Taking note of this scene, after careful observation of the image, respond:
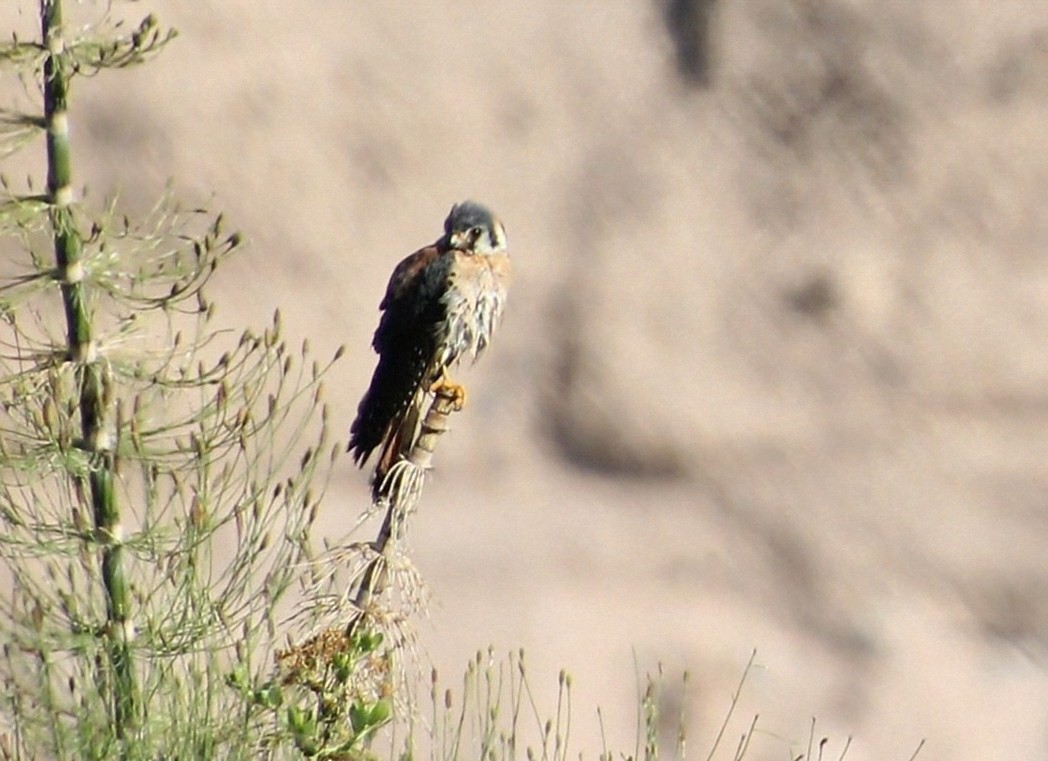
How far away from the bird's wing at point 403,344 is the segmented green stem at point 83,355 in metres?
0.53

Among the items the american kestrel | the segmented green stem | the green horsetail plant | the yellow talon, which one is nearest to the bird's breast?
the american kestrel

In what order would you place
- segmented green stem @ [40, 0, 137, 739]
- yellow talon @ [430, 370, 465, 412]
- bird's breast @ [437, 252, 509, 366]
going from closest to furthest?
segmented green stem @ [40, 0, 137, 739] → yellow talon @ [430, 370, 465, 412] → bird's breast @ [437, 252, 509, 366]

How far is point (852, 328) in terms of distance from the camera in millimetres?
5586

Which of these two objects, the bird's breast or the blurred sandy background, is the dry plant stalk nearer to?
the bird's breast

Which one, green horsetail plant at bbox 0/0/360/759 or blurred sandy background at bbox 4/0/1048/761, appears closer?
green horsetail plant at bbox 0/0/360/759

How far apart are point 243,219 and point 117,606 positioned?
1962 mm

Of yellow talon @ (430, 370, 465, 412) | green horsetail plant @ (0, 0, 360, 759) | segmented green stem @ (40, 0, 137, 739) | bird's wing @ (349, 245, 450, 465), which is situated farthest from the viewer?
bird's wing @ (349, 245, 450, 465)

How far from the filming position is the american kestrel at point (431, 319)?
4.03 meters

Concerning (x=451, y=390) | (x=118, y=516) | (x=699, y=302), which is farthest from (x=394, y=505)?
(x=699, y=302)

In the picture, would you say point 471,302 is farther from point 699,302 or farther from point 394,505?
point 699,302

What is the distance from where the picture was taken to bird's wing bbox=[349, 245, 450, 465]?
13.2 feet

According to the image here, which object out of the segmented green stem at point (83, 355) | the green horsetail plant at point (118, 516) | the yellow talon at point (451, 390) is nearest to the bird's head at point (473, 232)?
the yellow talon at point (451, 390)

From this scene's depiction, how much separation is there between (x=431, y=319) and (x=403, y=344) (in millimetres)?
83

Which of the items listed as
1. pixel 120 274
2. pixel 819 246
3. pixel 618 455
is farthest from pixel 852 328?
pixel 120 274
